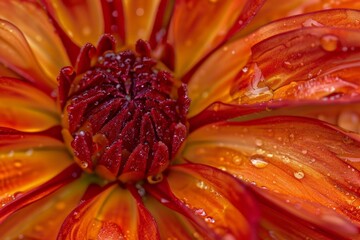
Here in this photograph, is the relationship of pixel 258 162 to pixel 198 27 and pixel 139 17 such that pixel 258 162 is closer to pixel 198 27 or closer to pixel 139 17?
pixel 198 27

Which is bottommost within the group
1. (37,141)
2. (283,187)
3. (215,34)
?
(283,187)

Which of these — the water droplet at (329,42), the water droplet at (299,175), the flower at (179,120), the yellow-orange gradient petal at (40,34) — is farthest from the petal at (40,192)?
the water droplet at (329,42)

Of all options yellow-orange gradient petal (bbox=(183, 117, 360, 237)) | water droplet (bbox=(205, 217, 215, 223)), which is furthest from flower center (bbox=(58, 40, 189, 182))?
water droplet (bbox=(205, 217, 215, 223))

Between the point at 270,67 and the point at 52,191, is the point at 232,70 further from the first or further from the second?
the point at 52,191

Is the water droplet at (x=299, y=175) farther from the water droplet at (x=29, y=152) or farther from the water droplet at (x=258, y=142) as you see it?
the water droplet at (x=29, y=152)

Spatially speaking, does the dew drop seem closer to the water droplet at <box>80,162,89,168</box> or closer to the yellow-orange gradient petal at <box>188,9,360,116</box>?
the yellow-orange gradient petal at <box>188,9,360,116</box>

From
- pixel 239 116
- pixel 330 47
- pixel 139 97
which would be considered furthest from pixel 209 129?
pixel 330 47
